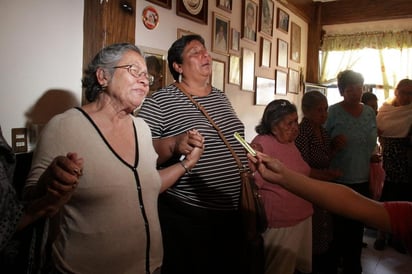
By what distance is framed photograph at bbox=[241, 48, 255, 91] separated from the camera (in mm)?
3125

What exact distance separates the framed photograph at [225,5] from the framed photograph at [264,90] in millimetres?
817

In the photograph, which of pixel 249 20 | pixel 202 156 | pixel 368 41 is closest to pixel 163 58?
pixel 202 156

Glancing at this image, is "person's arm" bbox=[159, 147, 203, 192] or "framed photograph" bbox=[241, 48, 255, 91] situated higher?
"framed photograph" bbox=[241, 48, 255, 91]

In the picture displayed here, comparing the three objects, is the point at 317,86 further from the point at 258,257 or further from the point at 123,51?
the point at 123,51

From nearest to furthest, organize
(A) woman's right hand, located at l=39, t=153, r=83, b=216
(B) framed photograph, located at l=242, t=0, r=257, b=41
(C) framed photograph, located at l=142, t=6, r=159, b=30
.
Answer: (A) woman's right hand, located at l=39, t=153, r=83, b=216 → (C) framed photograph, located at l=142, t=6, r=159, b=30 → (B) framed photograph, located at l=242, t=0, r=257, b=41

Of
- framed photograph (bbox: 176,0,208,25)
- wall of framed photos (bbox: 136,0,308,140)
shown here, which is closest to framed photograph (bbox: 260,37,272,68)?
wall of framed photos (bbox: 136,0,308,140)

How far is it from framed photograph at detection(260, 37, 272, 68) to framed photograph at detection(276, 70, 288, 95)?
299 millimetres

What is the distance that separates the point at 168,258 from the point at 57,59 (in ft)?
3.30

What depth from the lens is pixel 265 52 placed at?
3564mm

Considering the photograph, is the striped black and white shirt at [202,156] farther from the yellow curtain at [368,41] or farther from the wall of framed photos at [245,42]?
the yellow curtain at [368,41]

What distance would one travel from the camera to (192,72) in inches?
59.7

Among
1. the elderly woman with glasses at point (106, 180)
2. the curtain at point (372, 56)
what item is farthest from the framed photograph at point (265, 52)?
the elderly woman with glasses at point (106, 180)

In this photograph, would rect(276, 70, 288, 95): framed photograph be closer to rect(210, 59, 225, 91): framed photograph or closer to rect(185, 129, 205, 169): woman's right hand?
rect(210, 59, 225, 91): framed photograph

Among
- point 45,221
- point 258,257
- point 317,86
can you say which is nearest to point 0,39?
point 45,221
